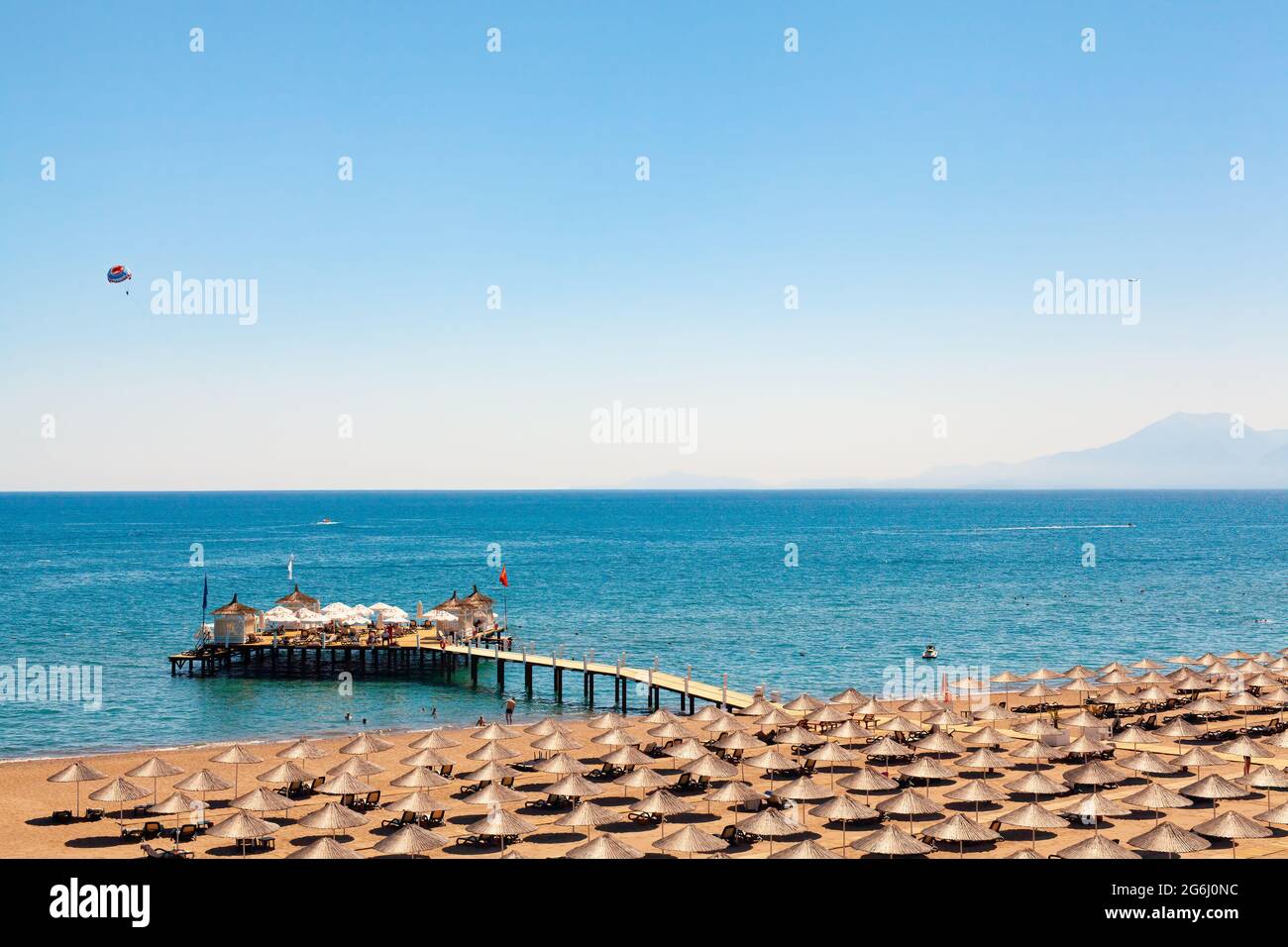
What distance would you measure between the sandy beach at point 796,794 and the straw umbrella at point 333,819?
35 centimetres

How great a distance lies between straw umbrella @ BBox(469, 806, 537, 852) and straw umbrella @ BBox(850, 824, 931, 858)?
8.38 m

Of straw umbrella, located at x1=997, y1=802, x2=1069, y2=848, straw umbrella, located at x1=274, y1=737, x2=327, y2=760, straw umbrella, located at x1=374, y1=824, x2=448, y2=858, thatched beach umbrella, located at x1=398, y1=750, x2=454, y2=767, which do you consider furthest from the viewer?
thatched beach umbrella, located at x1=398, y1=750, x2=454, y2=767

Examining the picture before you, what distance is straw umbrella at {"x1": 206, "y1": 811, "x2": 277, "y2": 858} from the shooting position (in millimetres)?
27812

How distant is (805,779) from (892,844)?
5.90m

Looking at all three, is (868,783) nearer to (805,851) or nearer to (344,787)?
(805,851)

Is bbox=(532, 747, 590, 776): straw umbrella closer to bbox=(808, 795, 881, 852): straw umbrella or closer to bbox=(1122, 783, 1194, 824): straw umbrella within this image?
bbox=(808, 795, 881, 852): straw umbrella

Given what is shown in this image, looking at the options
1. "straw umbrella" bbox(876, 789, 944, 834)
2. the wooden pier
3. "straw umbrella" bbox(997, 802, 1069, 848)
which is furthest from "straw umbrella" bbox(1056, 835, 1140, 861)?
the wooden pier

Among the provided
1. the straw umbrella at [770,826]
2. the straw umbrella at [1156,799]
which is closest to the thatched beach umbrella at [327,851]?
the straw umbrella at [770,826]

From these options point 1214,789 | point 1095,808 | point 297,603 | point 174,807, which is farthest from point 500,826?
point 297,603
